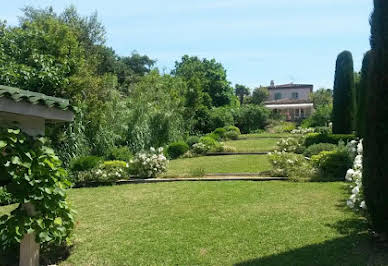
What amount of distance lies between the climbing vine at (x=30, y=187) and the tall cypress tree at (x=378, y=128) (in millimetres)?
3462

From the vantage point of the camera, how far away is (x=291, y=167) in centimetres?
891

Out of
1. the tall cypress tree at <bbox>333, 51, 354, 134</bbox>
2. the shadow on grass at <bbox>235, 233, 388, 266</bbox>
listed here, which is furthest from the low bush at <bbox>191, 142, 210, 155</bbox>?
the shadow on grass at <bbox>235, 233, 388, 266</bbox>

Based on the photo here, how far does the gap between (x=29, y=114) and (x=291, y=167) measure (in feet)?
23.1

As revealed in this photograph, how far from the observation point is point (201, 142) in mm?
15492

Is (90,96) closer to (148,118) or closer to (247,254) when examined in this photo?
(148,118)

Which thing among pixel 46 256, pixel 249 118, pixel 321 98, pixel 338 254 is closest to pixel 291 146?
pixel 338 254

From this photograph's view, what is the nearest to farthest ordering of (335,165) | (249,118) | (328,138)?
(335,165) < (328,138) < (249,118)

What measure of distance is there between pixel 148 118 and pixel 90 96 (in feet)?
11.0

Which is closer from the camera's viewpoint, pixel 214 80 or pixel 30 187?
pixel 30 187

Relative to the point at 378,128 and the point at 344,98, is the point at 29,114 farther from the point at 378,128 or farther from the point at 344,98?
the point at 344,98

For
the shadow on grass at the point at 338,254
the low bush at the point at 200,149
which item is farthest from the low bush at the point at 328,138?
the shadow on grass at the point at 338,254

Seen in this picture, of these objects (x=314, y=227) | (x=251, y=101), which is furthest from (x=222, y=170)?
(x=251, y=101)

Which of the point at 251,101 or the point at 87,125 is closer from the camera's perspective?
the point at 87,125

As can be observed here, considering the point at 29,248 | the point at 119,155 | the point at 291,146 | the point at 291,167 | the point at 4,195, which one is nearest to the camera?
the point at 29,248
